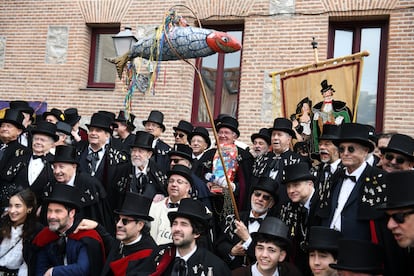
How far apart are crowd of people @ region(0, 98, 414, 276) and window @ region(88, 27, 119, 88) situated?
452 centimetres

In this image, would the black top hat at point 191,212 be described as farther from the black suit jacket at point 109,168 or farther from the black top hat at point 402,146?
the black suit jacket at point 109,168

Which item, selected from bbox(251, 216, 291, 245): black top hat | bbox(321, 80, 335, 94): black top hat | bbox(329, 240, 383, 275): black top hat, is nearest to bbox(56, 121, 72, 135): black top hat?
bbox(321, 80, 335, 94): black top hat

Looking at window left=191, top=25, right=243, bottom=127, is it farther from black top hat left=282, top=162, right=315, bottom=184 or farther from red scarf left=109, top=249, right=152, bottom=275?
red scarf left=109, top=249, right=152, bottom=275

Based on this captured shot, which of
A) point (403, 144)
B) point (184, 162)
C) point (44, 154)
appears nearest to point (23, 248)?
point (44, 154)

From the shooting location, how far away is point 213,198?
6527 millimetres

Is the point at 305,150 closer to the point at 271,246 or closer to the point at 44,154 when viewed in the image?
the point at 271,246

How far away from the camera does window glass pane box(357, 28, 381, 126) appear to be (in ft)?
32.7

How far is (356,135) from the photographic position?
4.63m

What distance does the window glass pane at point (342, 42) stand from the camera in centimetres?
Result: 1029

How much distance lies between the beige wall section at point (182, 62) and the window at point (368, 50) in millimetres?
366

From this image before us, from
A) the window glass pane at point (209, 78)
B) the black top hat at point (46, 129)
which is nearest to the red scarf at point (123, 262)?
the black top hat at point (46, 129)

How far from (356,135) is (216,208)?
2.50 m

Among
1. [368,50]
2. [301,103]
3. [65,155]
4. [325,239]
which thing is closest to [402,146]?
[325,239]

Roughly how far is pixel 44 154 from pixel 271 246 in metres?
3.60
